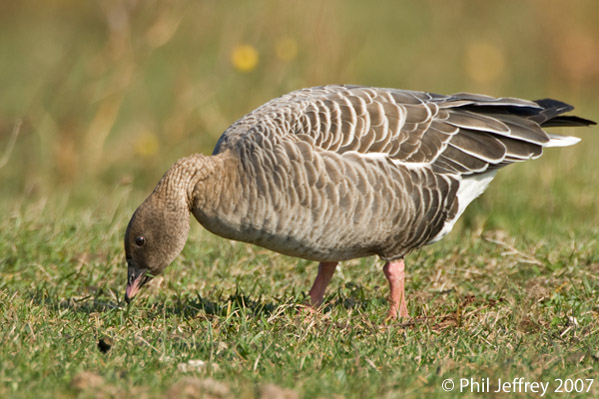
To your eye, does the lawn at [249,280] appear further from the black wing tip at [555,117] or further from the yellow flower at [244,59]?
the black wing tip at [555,117]

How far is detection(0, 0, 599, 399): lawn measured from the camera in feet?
14.1

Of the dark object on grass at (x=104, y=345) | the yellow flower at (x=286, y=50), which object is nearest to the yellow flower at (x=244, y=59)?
the yellow flower at (x=286, y=50)

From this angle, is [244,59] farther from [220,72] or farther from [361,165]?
[361,165]

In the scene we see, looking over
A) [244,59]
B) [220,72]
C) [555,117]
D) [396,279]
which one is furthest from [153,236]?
[220,72]

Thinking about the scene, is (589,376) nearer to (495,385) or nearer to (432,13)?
(495,385)

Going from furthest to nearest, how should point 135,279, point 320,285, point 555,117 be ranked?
point 555,117
point 320,285
point 135,279

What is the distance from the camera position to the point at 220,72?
435 inches

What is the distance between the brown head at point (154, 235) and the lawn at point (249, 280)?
305 mm

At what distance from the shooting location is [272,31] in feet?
36.0

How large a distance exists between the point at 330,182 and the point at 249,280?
1.48m

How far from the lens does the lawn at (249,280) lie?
169 inches

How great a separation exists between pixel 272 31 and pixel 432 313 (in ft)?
20.1

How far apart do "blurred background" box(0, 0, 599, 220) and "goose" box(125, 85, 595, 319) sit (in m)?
1.57

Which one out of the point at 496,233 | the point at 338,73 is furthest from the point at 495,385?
the point at 338,73
